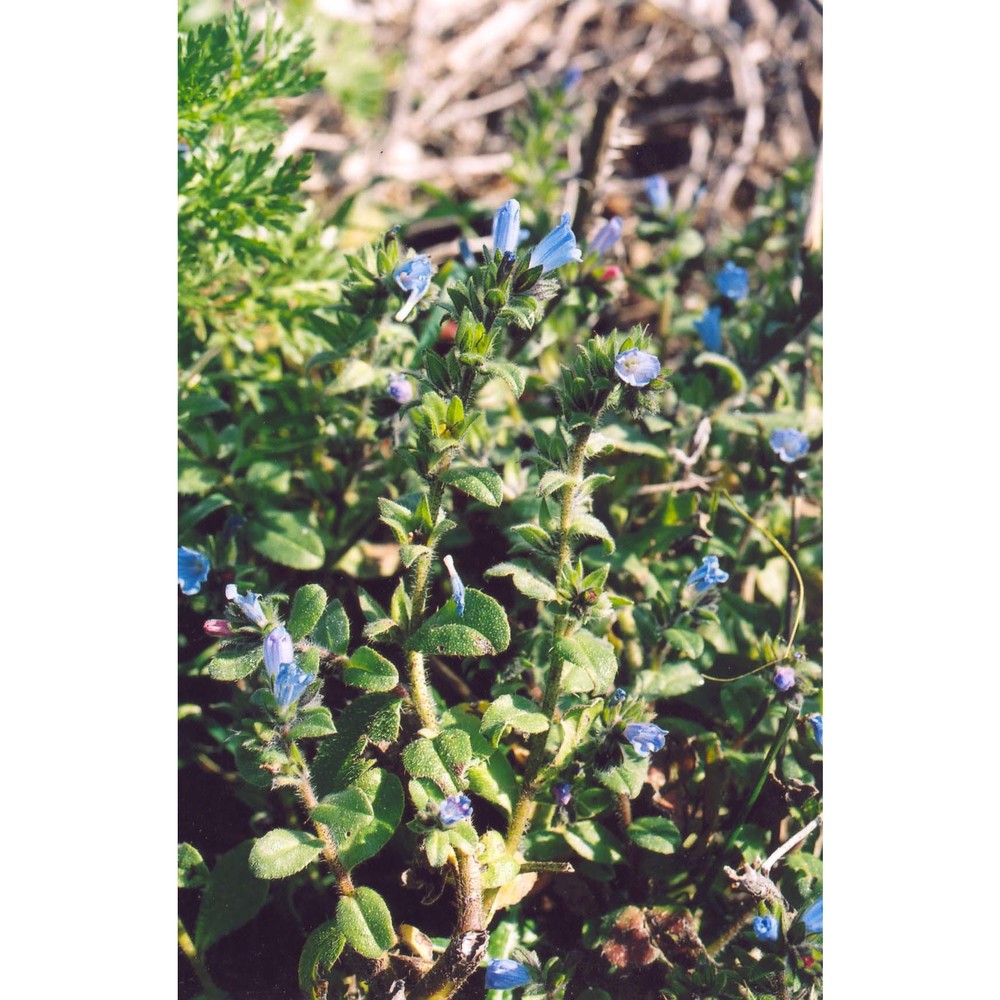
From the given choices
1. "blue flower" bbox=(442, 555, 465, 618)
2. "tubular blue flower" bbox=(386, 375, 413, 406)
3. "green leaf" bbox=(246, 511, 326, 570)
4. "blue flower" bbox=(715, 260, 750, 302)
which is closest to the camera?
"blue flower" bbox=(442, 555, 465, 618)

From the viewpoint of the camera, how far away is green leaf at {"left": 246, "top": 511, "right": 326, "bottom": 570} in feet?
9.11

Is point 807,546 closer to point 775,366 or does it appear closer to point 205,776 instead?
point 775,366

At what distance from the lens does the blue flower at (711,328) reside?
3.21m

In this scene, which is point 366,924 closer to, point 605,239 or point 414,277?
point 414,277

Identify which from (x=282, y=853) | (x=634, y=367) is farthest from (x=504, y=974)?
(x=634, y=367)

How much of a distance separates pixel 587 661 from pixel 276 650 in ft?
2.07

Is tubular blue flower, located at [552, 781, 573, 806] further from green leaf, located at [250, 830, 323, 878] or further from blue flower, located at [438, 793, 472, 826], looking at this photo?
green leaf, located at [250, 830, 323, 878]

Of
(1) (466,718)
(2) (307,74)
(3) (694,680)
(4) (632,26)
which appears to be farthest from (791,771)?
(4) (632,26)

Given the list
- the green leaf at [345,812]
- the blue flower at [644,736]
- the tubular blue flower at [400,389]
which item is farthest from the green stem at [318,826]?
the tubular blue flower at [400,389]

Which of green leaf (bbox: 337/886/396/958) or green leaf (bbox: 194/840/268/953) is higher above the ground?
green leaf (bbox: 337/886/396/958)

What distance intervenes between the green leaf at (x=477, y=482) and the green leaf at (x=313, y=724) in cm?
51

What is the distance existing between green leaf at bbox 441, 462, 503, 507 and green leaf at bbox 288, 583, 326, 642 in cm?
35

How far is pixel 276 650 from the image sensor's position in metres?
1.97

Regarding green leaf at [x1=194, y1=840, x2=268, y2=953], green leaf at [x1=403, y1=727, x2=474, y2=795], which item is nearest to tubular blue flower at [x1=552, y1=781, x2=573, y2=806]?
green leaf at [x1=403, y1=727, x2=474, y2=795]
